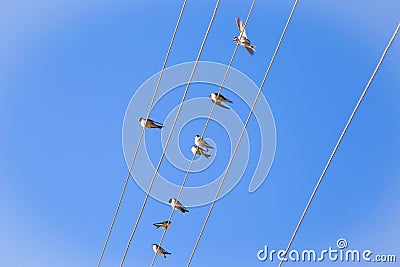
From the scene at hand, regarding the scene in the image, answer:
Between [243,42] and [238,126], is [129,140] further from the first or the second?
[243,42]

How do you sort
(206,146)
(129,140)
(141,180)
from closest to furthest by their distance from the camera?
(206,146) → (141,180) → (129,140)

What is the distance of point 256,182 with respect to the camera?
1000 inches

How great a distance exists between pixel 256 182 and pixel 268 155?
111 centimetres

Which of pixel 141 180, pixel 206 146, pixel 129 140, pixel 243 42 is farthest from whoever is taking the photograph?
pixel 129 140

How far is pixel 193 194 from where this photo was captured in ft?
82.8

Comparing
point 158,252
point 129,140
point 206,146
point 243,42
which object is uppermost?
point 129,140

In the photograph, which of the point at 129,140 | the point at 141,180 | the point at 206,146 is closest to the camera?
the point at 206,146

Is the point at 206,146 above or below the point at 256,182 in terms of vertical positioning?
below

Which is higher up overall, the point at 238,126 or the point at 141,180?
the point at 238,126

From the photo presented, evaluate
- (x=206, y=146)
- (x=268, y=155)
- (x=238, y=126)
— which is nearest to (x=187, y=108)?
(x=238, y=126)

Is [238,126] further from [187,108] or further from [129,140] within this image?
[129,140]

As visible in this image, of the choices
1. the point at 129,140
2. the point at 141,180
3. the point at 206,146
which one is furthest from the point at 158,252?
the point at 129,140

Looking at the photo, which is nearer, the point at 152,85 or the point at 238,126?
the point at 238,126

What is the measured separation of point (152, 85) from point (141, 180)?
12.6ft
